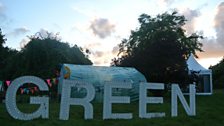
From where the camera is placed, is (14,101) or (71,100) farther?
(71,100)

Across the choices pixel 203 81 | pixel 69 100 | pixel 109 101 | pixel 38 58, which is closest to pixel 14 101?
pixel 69 100

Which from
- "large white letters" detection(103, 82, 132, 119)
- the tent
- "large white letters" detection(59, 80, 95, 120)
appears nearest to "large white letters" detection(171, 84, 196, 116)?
"large white letters" detection(103, 82, 132, 119)

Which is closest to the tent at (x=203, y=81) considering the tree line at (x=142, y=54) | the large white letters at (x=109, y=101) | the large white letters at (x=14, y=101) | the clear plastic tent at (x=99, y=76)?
the tree line at (x=142, y=54)

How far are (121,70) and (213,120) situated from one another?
1305 centimetres

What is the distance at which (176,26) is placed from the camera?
58.7 m

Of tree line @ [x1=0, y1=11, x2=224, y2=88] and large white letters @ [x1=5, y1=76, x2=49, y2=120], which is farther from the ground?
tree line @ [x1=0, y1=11, x2=224, y2=88]

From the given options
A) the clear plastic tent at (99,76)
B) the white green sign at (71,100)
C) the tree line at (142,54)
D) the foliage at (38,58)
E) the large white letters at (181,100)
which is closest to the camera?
the white green sign at (71,100)

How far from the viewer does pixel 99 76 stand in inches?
1069

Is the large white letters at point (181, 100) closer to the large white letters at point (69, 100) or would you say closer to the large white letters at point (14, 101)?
the large white letters at point (69, 100)

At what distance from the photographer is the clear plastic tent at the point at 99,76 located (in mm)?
26406

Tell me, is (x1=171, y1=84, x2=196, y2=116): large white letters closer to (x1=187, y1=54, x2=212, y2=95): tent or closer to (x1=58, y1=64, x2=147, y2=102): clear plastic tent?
(x1=58, y1=64, x2=147, y2=102): clear plastic tent

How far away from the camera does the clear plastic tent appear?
26406mm

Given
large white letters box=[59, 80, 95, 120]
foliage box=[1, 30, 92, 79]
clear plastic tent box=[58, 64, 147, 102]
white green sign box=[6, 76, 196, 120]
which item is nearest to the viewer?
white green sign box=[6, 76, 196, 120]

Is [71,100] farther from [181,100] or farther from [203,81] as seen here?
[203,81]
